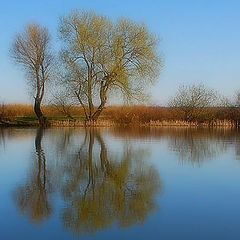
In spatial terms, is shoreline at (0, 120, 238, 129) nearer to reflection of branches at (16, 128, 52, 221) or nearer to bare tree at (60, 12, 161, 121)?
bare tree at (60, 12, 161, 121)

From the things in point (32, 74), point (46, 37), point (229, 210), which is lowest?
point (229, 210)

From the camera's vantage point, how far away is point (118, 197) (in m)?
7.95

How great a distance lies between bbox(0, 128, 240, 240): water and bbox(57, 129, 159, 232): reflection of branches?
0.05ft

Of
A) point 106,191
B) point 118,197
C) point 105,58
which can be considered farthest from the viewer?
point 105,58

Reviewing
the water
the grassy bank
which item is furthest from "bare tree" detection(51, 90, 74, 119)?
the water

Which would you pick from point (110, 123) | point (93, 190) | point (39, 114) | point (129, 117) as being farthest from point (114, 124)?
point (93, 190)

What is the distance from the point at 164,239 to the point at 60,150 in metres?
10.7

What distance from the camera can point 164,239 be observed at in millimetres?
5566

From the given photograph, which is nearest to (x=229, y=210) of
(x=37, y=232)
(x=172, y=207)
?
(x=172, y=207)

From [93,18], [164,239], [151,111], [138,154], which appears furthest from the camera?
[151,111]

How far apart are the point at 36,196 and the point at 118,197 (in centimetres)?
155

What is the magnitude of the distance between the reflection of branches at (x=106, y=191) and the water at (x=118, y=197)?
15 mm

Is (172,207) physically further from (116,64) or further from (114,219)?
(116,64)

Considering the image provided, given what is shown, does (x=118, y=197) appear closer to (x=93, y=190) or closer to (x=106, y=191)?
(x=106, y=191)
